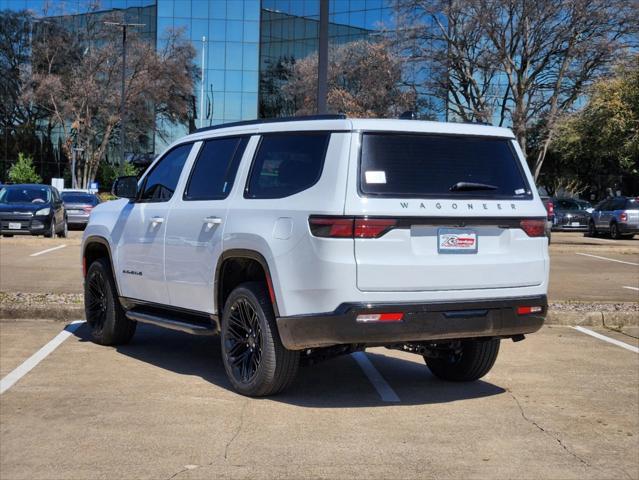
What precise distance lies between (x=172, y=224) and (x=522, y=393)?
10.4 ft

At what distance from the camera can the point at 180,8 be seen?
68812 mm

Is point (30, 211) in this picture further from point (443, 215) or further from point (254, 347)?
point (443, 215)

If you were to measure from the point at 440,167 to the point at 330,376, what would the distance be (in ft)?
7.33

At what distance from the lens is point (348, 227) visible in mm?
5250

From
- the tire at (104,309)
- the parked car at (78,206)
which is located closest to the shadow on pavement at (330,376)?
the tire at (104,309)

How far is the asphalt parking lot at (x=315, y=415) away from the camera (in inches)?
182

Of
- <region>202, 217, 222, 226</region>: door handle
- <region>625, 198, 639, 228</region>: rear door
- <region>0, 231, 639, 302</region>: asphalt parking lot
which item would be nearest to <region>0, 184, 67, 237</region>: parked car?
<region>0, 231, 639, 302</region>: asphalt parking lot

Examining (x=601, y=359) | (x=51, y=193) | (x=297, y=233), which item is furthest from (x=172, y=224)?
(x=51, y=193)

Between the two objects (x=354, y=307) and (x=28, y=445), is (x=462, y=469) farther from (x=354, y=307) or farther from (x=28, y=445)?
(x=28, y=445)

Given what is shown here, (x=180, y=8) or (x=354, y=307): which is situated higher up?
(x=180, y=8)

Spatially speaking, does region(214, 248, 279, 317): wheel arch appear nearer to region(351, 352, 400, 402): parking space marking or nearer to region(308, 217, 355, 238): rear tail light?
region(308, 217, 355, 238): rear tail light

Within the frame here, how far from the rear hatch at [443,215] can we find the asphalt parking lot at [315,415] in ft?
3.23

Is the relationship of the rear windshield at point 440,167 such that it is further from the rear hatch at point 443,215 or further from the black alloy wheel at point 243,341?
the black alloy wheel at point 243,341

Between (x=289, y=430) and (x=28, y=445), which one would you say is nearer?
(x=28, y=445)
